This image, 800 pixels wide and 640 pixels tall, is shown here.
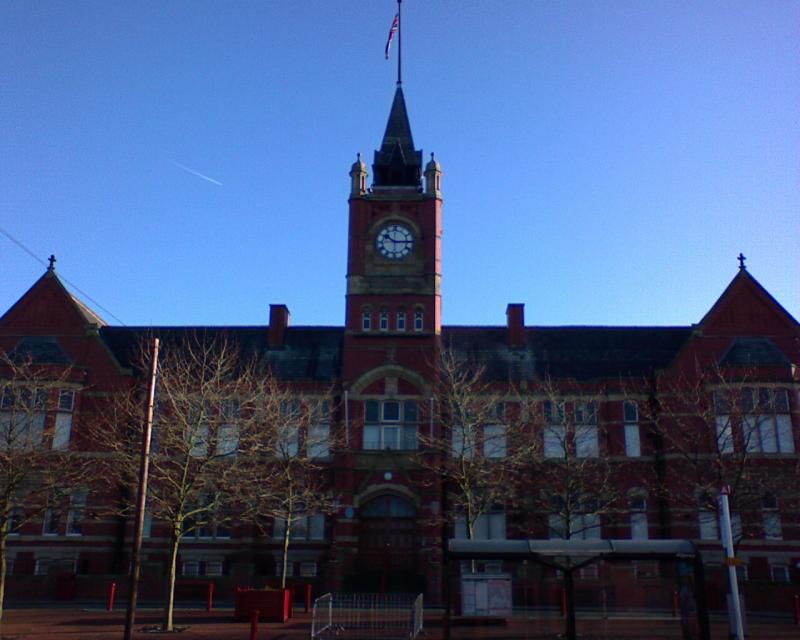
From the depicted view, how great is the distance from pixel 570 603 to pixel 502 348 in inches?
1040

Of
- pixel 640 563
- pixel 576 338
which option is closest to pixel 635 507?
pixel 576 338

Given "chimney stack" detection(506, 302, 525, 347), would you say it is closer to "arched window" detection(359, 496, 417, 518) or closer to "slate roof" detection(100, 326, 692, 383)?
"slate roof" detection(100, 326, 692, 383)

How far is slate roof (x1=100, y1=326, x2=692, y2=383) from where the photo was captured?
141 ft

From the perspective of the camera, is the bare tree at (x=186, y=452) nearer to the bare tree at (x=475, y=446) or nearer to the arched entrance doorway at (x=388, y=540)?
the arched entrance doorway at (x=388, y=540)

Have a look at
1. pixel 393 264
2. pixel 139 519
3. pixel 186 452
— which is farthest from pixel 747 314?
pixel 139 519

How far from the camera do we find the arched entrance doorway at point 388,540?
3797cm

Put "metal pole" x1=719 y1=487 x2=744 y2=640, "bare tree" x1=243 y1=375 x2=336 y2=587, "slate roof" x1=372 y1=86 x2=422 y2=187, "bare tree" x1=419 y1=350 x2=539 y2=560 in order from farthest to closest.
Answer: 1. "slate roof" x1=372 y1=86 x2=422 y2=187
2. "bare tree" x1=419 y1=350 x2=539 y2=560
3. "bare tree" x1=243 y1=375 x2=336 y2=587
4. "metal pole" x1=719 y1=487 x2=744 y2=640

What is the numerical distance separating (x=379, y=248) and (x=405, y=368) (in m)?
7.00

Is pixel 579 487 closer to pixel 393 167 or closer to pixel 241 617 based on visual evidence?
pixel 241 617

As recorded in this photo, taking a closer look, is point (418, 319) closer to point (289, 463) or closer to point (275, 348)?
point (275, 348)

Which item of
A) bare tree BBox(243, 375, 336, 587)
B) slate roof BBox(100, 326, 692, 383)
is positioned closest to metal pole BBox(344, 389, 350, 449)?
bare tree BBox(243, 375, 336, 587)

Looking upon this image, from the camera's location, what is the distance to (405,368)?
40.8 metres

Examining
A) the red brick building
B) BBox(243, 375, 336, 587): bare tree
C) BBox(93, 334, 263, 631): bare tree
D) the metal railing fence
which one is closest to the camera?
the metal railing fence

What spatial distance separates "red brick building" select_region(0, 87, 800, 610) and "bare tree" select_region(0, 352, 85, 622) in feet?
1.29
